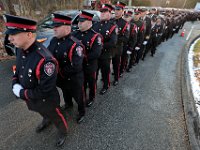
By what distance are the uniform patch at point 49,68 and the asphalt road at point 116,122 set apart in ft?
4.57

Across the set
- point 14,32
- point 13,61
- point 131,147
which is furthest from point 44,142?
point 13,61

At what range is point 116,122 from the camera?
125 inches

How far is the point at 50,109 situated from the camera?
2182mm

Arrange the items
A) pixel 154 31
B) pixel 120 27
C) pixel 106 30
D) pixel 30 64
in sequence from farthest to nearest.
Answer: pixel 154 31
pixel 120 27
pixel 106 30
pixel 30 64

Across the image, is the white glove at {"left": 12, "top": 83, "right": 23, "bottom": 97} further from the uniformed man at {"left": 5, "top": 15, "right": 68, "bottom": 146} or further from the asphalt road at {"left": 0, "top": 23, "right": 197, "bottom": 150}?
the asphalt road at {"left": 0, "top": 23, "right": 197, "bottom": 150}

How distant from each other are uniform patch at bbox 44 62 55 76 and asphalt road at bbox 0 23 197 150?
4.57 ft

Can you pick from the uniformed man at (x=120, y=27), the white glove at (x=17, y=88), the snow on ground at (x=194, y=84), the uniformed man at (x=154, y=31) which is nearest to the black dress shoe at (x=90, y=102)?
the uniformed man at (x=120, y=27)

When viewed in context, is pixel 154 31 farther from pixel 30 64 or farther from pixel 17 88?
pixel 17 88

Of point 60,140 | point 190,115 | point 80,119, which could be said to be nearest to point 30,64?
point 60,140

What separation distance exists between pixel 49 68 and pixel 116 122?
6.38ft

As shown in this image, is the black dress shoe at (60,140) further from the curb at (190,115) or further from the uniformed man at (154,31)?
the uniformed man at (154,31)

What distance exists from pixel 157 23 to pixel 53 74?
6.73 metres

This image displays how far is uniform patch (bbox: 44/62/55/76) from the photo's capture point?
1812 millimetres

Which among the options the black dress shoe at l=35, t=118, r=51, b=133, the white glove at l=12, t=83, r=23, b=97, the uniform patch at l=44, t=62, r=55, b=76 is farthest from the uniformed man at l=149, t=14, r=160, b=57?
the white glove at l=12, t=83, r=23, b=97
